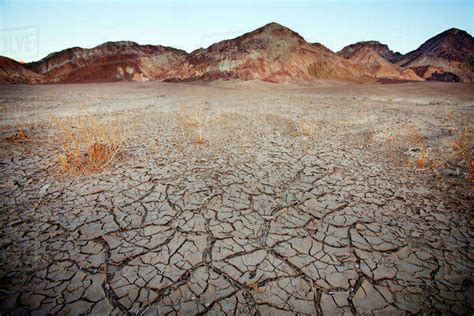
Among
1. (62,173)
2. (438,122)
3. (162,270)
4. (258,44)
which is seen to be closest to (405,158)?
(438,122)

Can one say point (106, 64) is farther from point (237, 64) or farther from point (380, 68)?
point (380, 68)

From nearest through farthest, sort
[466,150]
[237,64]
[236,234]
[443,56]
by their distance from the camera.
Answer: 1. [236,234]
2. [466,150]
3. [237,64]
4. [443,56]

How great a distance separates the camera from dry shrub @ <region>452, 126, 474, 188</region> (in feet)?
8.33

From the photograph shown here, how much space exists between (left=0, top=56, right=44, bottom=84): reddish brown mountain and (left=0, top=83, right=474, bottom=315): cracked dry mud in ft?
66.5

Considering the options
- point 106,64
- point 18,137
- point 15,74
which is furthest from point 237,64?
point 15,74

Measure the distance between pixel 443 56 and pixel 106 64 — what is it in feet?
115

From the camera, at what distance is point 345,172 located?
268 centimetres

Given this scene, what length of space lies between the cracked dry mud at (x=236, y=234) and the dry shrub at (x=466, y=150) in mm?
125

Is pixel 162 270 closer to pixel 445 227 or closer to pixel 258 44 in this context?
pixel 445 227

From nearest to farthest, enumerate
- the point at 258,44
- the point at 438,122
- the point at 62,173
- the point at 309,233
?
the point at 309,233
the point at 62,173
the point at 438,122
the point at 258,44

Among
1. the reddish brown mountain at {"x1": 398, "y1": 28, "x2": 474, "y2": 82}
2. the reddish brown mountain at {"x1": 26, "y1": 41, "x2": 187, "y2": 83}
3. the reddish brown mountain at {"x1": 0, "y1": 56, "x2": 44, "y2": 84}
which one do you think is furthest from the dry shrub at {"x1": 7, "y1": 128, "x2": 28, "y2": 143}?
the reddish brown mountain at {"x1": 398, "y1": 28, "x2": 474, "y2": 82}

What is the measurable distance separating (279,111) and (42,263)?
19.1 ft

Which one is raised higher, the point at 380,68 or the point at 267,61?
the point at 380,68

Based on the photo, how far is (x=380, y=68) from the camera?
64.3 ft
